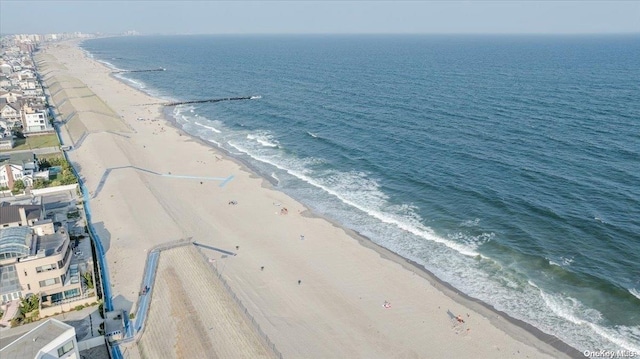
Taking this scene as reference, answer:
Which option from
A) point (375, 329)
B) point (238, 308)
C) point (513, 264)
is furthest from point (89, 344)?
point (513, 264)

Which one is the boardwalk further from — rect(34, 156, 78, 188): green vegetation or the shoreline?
rect(34, 156, 78, 188): green vegetation

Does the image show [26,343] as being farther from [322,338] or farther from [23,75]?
[23,75]

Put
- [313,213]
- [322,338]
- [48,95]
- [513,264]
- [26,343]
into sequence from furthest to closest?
[48,95] < [313,213] < [513,264] < [322,338] < [26,343]

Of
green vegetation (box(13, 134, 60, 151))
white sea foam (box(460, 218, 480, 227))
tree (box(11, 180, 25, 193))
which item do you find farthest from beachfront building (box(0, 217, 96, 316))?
green vegetation (box(13, 134, 60, 151))

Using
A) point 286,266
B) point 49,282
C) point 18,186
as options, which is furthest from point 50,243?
point 18,186

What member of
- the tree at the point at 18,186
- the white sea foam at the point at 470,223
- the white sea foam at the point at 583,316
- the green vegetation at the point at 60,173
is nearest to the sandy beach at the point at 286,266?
the green vegetation at the point at 60,173

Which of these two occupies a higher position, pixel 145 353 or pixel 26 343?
pixel 26 343
